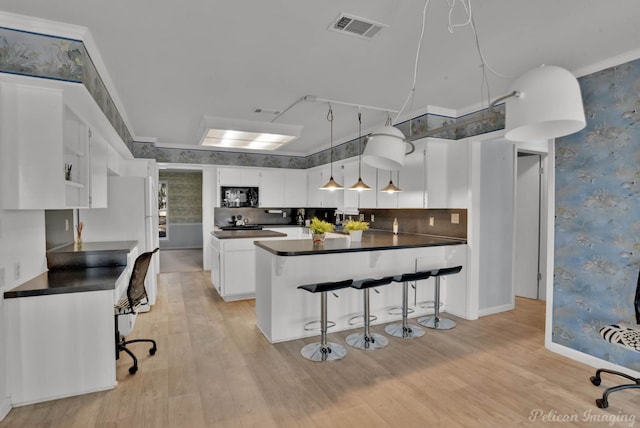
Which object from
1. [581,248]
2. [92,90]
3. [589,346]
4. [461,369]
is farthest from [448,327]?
[92,90]

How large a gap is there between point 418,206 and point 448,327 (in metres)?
1.45

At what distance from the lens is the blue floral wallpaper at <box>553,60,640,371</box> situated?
110 inches

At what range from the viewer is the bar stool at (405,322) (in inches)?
142

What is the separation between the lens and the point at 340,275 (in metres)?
3.75

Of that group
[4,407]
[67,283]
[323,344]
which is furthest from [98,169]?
[323,344]

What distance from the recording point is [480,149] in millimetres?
4195

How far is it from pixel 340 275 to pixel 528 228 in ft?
10.3

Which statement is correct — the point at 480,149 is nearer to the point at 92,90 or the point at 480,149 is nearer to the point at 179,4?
the point at 179,4

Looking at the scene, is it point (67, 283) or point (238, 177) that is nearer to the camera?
point (67, 283)

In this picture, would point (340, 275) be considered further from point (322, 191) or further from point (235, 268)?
point (322, 191)

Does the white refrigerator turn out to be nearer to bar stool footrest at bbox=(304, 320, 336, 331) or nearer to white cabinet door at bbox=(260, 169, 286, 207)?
bar stool footrest at bbox=(304, 320, 336, 331)

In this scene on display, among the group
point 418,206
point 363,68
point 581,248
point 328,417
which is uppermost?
point 363,68

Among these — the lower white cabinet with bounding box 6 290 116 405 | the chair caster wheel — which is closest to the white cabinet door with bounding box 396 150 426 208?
the chair caster wheel

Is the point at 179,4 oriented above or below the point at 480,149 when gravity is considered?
above
